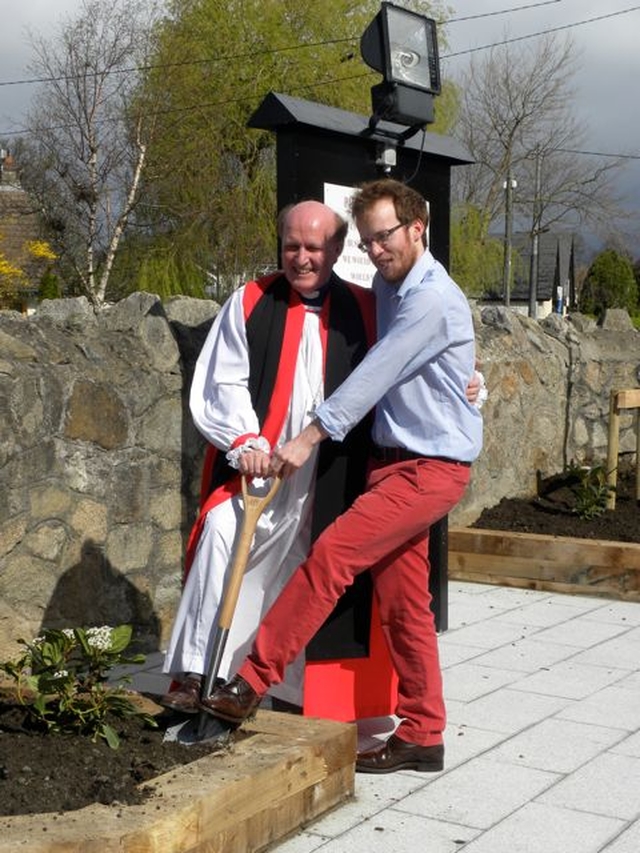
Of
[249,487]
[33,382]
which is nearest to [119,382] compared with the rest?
[33,382]

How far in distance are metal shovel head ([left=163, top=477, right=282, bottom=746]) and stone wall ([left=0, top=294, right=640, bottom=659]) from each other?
1.31 m

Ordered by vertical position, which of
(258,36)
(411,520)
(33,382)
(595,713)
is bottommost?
(595,713)

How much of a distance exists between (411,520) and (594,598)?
11.7 ft

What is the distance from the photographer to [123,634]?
4.27 m

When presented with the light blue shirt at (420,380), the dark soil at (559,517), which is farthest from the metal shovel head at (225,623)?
the dark soil at (559,517)

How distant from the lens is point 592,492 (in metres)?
9.12

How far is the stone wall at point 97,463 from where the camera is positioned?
5461 millimetres

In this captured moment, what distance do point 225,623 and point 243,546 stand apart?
0.25 m

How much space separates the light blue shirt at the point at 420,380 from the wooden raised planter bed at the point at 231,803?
98 cm

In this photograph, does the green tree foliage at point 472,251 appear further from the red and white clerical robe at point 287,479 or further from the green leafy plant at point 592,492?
the red and white clerical robe at point 287,479

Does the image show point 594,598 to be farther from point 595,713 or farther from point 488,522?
point 595,713

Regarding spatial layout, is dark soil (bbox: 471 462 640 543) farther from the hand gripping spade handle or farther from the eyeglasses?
the hand gripping spade handle

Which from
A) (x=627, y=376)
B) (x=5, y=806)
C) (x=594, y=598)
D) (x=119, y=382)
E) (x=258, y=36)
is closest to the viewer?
(x=5, y=806)

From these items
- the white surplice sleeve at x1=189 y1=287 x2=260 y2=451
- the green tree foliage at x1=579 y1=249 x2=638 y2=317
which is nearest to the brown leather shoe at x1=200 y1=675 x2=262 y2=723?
the white surplice sleeve at x1=189 y1=287 x2=260 y2=451
